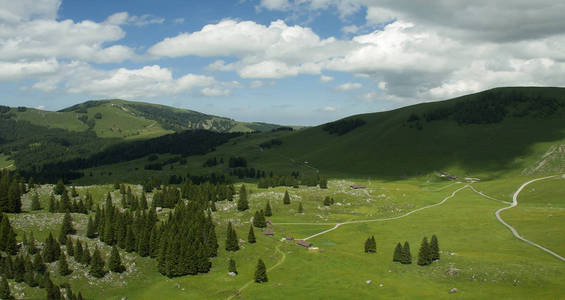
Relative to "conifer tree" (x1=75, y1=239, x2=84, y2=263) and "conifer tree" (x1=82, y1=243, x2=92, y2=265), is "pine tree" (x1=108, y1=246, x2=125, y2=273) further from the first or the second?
"conifer tree" (x1=75, y1=239, x2=84, y2=263)

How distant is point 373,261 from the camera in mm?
85875

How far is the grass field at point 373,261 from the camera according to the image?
66875mm

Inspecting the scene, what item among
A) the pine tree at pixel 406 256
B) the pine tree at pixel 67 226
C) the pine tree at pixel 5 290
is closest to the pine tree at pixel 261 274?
the pine tree at pixel 406 256

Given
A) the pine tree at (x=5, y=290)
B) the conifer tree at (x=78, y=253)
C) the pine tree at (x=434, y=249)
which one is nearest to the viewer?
the pine tree at (x=5, y=290)

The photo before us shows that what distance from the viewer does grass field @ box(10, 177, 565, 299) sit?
66875 millimetres

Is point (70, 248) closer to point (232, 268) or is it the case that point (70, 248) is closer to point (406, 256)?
point (232, 268)

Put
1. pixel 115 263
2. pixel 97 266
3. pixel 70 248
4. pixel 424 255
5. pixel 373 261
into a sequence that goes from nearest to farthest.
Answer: pixel 97 266 < pixel 115 263 < pixel 424 255 < pixel 70 248 < pixel 373 261

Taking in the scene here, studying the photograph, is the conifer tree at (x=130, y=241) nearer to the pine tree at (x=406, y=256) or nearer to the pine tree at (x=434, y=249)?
the pine tree at (x=406, y=256)

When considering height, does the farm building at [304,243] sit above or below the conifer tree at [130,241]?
below

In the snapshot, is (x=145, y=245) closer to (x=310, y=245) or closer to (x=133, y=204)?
(x=310, y=245)

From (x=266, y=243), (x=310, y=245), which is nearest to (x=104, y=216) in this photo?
(x=266, y=243)

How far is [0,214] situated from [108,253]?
4002cm

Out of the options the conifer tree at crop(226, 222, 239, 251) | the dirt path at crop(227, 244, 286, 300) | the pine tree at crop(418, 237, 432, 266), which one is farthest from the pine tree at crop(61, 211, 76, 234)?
the pine tree at crop(418, 237, 432, 266)

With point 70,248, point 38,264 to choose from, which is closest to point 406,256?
point 70,248
